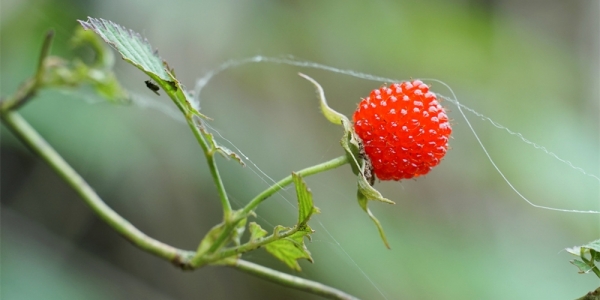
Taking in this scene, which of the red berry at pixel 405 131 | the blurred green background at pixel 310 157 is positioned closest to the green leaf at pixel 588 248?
the red berry at pixel 405 131

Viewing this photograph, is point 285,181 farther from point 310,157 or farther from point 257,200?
point 310,157

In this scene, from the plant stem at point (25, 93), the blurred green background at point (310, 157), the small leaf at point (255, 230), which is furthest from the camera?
the blurred green background at point (310, 157)

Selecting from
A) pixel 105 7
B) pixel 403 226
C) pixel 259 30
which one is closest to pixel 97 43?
pixel 105 7

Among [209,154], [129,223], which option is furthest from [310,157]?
[209,154]

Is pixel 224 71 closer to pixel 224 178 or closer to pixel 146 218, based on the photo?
pixel 224 178

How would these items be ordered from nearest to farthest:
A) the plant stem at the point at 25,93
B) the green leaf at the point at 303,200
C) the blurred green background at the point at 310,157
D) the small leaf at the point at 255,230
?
the green leaf at the point at 303,200 → the small leaf at the point at 255,230 → the plant stem at the point at 25,93 → the blurred green background at the point at 310,157

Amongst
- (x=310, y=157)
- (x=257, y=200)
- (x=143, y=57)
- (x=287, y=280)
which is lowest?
(x=310, y=157)

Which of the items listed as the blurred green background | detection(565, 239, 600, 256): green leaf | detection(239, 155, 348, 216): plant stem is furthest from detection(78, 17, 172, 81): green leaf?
the blurred green background

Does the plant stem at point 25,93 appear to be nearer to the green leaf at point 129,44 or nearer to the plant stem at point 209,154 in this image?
the green leaf at point 129,44
